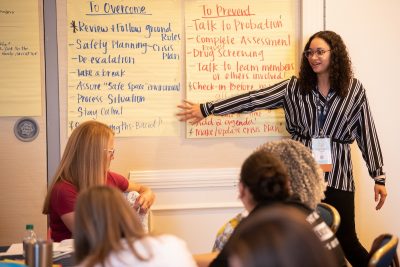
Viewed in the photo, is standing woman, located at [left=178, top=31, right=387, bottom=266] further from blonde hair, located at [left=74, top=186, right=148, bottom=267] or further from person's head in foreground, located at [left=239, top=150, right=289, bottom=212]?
blonde hair, located at [left=74, top=186, right=148, bottom=267]

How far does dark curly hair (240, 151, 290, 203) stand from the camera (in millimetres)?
1787

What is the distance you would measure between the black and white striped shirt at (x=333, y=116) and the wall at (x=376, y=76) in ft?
1.10

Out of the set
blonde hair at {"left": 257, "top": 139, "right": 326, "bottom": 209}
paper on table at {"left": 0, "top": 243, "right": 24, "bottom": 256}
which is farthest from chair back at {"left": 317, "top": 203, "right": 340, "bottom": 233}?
paper on table at {"left": 0, "top": 243, "right": 24, "bottom": 256}

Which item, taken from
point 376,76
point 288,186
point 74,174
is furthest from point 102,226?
point 376,76

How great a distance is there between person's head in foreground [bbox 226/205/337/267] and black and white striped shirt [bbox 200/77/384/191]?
A: 2145mm

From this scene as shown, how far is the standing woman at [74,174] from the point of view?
2.48 meters

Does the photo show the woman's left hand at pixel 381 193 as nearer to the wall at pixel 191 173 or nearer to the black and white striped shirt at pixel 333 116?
the black and white striped shirt at pixel 333 116

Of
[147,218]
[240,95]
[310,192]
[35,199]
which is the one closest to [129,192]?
[147,218]

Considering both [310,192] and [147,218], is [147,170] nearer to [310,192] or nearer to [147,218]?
[147,218]

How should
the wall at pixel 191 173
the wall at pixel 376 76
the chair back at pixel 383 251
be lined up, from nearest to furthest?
the chair back at pixel 383 251
the wall at pixel 191 173
the wall at pixel 376 76

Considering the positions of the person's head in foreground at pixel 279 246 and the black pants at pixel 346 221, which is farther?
the black pants at pixel 346 221

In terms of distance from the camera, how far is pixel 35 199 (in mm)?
3324

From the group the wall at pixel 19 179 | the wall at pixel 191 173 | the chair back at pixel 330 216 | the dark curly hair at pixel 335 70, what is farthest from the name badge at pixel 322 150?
the wall at pixel 19 179

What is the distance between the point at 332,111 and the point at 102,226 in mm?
2027
